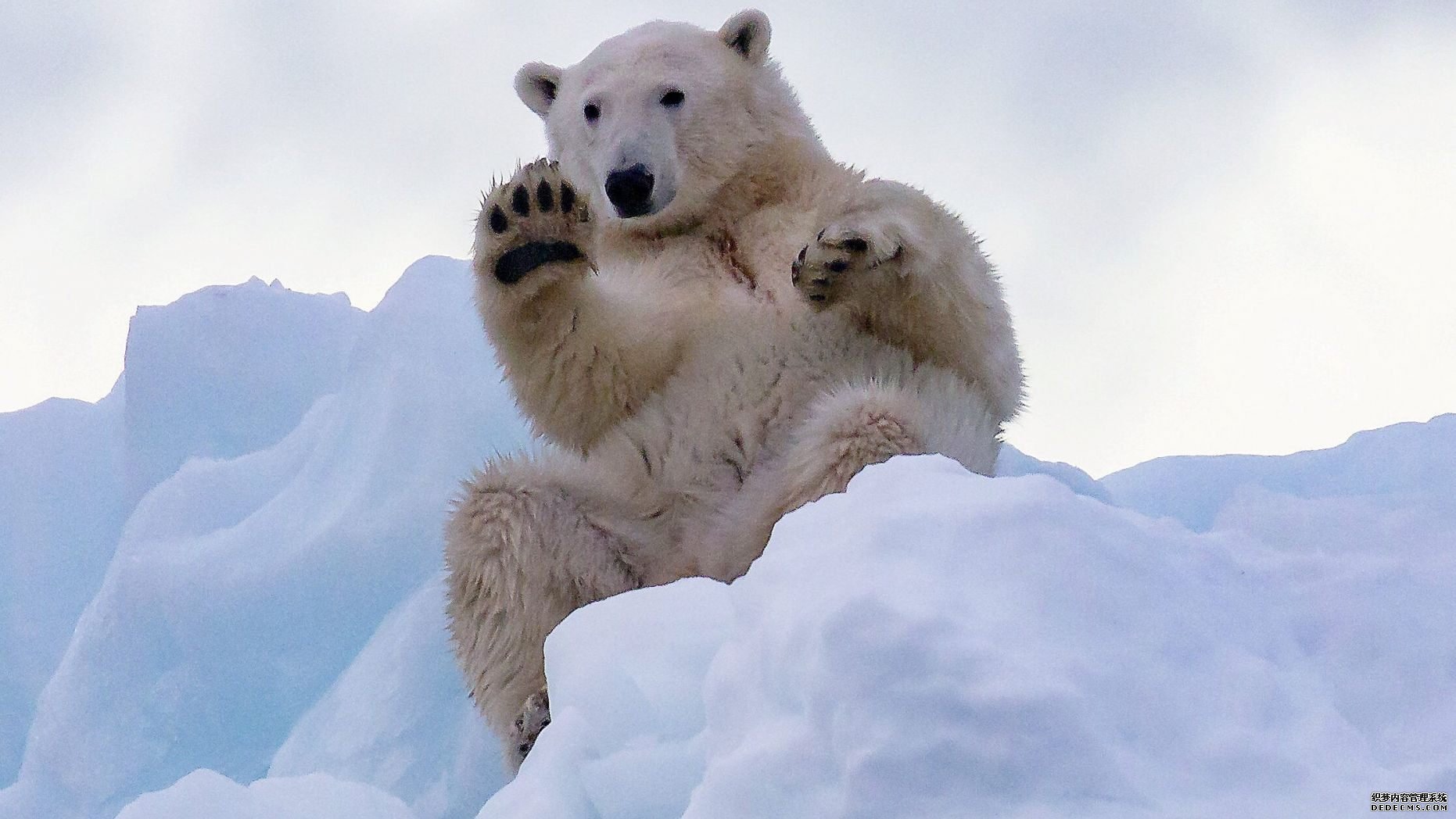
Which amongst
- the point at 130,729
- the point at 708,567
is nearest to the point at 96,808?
the point at 130,729

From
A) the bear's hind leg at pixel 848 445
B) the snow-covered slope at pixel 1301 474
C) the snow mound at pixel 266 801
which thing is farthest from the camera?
the snow-covered slope at pixel 1301 474

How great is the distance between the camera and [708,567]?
2.55 meters

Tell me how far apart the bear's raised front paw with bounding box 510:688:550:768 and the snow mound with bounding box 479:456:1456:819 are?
0.40m

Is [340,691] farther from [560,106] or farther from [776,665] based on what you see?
[776,665]

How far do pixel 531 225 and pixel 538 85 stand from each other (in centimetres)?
90

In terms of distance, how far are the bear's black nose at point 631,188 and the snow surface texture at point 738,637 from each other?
104 centimetres

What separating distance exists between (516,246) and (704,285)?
1.57 ft

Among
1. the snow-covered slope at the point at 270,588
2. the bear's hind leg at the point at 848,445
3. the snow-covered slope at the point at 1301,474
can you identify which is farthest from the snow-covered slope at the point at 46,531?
the snow-covered slope at the point at 1301,474

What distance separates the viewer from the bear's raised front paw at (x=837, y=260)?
8.06 ft

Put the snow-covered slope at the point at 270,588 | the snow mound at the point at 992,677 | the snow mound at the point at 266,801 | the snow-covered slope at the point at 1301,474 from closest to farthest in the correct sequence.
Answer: the snow mound at the point at 992,677 < the snow mound at the point at 266,801 < the snow-covered slope at the point at 270,588 < the snow-covered slope at the point at 1301,474

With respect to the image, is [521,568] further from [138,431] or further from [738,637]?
[138,431]

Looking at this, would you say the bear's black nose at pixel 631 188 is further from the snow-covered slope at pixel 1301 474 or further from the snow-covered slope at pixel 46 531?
the snow-covered slope at pixel 46 531

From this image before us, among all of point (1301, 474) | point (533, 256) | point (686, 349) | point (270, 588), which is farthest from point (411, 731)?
point (1301, 474)

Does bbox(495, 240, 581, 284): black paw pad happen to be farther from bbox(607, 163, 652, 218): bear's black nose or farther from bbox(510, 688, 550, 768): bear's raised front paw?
bbox(510, 688, 550, 768): bear's raised front paw
